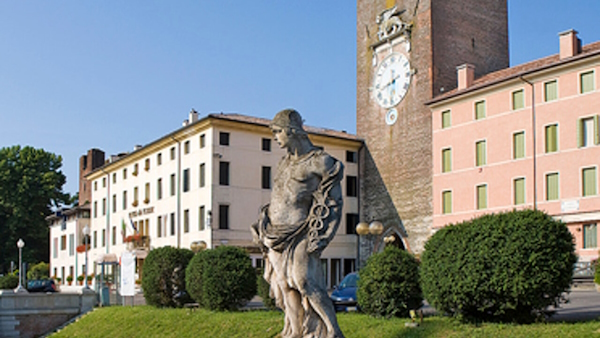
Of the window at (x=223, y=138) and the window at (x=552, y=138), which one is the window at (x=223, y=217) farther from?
the window at (x=552, y=138)

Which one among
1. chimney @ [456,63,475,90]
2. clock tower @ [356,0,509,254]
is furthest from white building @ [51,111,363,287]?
chimney @ [456,63,475,90]

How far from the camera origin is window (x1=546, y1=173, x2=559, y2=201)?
111ft

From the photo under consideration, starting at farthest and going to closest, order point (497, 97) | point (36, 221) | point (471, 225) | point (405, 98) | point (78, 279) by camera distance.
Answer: point (36, 221), point (78, 279), point (405, 98), point (497, 97), point (471, 225)

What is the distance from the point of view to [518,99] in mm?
35875

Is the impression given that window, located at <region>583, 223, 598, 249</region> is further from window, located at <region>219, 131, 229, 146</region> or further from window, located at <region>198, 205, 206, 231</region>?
window, located at <region>198, 205, 206, 231</region>

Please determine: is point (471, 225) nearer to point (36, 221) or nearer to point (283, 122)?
point (283, 122)

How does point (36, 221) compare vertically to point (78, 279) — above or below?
above

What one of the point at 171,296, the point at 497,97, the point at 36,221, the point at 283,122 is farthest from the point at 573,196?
the point at 36,221

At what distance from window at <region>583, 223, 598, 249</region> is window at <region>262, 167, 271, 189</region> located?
66.9 ft

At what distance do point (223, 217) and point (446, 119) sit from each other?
15006mm

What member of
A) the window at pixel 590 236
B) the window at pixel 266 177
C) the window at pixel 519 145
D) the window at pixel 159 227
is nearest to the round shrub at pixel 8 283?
the window at pixel 159 227

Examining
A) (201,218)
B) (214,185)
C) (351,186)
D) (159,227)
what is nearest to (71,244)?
(159,227)

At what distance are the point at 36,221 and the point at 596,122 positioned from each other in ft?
182

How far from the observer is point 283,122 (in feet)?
28.7
